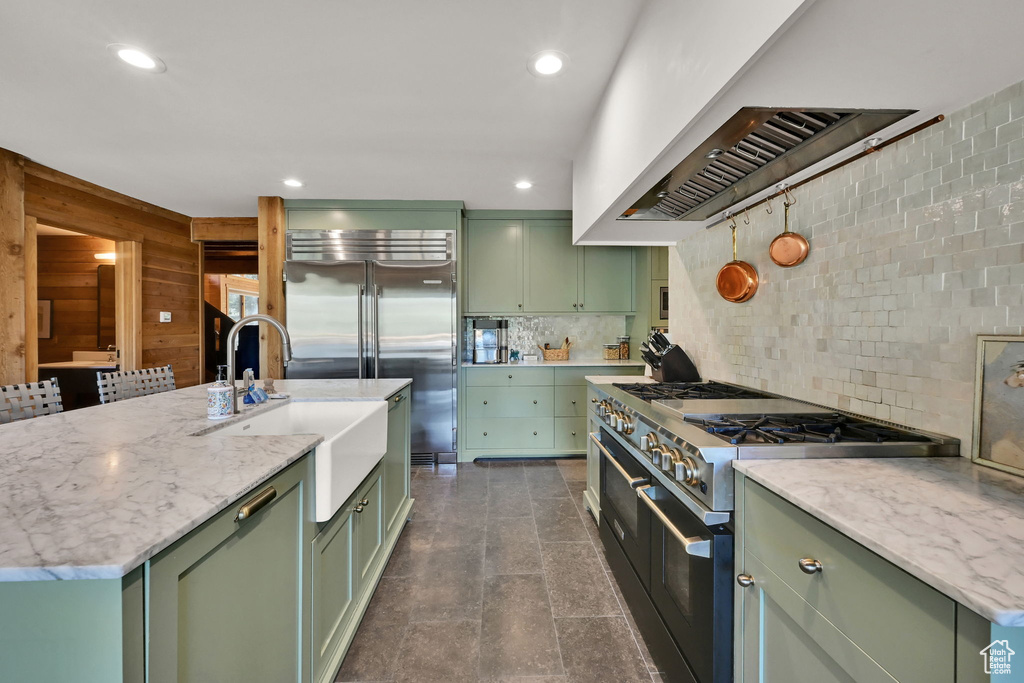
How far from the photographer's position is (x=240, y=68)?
1.91m

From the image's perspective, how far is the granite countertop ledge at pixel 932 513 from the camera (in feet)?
1.82

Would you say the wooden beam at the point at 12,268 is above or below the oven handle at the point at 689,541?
above

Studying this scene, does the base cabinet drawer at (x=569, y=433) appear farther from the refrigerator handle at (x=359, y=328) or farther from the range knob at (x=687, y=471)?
the range knob at (x=687, y=471)

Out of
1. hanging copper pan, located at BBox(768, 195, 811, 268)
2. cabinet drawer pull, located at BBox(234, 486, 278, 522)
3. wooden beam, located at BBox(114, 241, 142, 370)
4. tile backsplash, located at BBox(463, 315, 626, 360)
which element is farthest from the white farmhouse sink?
wooden beam, located at BBox(114, 241, 142, 370)

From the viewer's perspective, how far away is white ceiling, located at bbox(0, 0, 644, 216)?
159 centimetres

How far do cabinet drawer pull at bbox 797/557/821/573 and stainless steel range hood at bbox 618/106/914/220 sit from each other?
104 cm

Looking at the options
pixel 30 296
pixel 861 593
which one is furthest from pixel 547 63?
pixel 30 296

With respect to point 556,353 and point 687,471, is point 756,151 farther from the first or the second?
point 556,353

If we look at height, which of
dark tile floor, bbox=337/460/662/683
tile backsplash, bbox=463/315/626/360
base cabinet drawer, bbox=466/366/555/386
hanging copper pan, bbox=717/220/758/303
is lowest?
dark tile floor, bbox=337/460/662/683

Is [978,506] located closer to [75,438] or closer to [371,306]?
[75,438]

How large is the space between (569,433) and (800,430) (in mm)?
2815

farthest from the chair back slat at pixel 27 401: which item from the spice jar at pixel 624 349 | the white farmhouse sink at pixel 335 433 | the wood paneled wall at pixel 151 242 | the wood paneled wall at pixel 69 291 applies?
the wood paneled wall at pixel 69 291

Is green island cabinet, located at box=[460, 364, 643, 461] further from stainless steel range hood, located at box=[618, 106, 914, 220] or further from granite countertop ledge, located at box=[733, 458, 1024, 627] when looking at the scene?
granite countertop ledge, located at box=[733, 458, 1024, 627]

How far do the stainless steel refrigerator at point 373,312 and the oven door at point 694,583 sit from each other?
267cm
